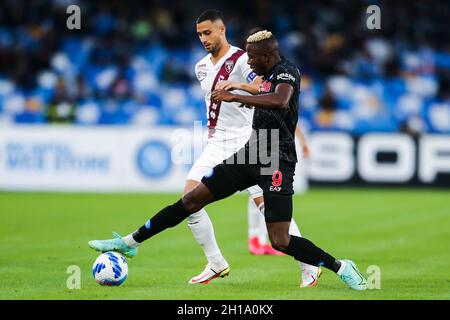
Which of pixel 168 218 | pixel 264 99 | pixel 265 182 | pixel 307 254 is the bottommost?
pixel 307 254

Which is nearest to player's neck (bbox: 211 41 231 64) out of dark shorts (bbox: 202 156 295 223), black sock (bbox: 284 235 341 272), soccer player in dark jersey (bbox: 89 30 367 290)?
soccer player in dark jersey (bbox: 89 30 367 290)

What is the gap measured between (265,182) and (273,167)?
0.50ft

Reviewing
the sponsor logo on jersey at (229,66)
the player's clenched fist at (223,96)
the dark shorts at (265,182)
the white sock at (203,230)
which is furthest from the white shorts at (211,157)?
the player's clenched fist at (223,96)

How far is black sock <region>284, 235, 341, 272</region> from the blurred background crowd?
1364cm

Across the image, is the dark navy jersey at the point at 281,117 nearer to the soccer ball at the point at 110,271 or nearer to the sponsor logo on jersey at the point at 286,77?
the sponsor logo on jersey at the point at 286,77

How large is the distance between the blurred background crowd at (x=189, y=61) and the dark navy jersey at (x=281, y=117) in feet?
44.3

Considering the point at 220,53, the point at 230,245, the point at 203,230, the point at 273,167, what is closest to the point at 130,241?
the point at 203,230

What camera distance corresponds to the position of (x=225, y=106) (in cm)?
A: 924

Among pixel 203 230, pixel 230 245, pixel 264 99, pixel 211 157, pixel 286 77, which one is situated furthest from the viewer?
pixel 230 245

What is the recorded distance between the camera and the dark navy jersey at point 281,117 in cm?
802

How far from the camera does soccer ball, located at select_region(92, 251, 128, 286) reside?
8336mm

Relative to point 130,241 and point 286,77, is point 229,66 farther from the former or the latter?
point 130,241
